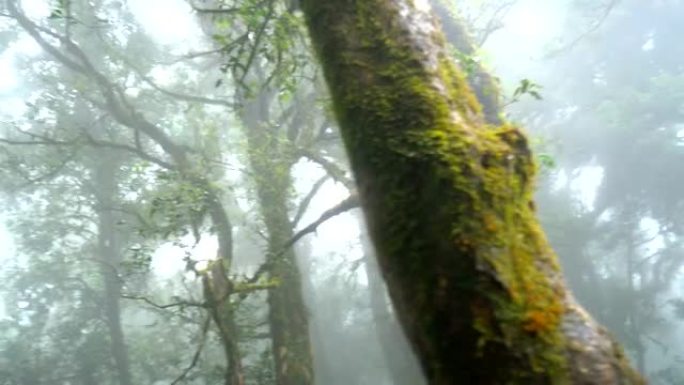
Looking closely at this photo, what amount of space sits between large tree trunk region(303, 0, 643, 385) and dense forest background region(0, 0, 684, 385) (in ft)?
14.5

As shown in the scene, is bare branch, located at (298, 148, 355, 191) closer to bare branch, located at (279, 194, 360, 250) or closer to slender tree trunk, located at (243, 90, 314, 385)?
slender tree trunk, located at (243, 90, 314, 385)

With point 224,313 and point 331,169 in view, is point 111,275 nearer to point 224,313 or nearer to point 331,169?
point 331,169

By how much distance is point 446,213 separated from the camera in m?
1.59

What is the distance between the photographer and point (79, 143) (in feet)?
38.5

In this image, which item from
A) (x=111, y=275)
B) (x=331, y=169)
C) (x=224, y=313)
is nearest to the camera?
(x=224, y=313)

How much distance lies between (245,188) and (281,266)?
338cm

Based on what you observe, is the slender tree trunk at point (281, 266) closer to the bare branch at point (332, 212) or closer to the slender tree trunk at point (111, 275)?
the bare branch at point (332, 212)

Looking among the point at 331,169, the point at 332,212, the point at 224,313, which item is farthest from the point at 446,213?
the point at 331,169

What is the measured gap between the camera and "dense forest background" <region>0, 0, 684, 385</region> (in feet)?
34.2

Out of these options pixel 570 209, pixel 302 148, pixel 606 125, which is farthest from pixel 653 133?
pixel 302 148

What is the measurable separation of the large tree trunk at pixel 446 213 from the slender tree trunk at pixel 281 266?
754 cm

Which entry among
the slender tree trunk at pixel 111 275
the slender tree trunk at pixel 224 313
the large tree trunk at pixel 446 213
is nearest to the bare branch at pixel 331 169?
the slender tree trunk at pixel 224 313

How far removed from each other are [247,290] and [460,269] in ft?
20.0

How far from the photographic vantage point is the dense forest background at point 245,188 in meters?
10.4
